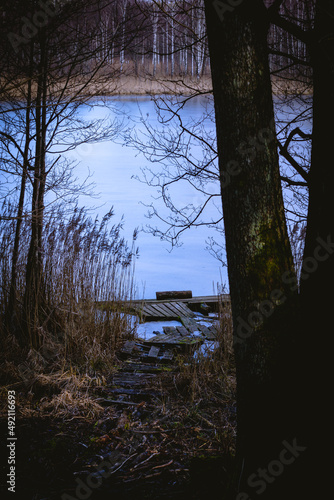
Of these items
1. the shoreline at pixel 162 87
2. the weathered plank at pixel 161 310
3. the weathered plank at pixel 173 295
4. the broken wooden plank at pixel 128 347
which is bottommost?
the broken wooden plank at pixel 128 347

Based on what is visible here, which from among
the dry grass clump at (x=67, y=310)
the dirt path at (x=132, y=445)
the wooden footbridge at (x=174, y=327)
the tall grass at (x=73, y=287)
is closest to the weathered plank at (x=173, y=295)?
the wooden footbridge at (x=174, y=327)

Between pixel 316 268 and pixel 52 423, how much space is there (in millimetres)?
2204

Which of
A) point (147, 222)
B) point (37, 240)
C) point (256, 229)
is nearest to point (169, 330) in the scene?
point (37, 240)

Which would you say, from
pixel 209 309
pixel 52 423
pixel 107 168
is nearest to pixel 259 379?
pixel 52 423

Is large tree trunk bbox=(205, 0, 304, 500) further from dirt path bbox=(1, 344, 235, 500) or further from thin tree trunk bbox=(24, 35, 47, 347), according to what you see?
thin tree trunk bbox=(24, 35, 47, 347)

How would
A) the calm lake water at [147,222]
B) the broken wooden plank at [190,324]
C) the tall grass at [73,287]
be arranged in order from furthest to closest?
1. the calm lake water at [147,222]
2. the broken wooden plank at [190,324]
3. the tall grass at [73,287]

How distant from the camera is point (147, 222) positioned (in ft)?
59.6

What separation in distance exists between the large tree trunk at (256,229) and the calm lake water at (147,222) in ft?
7.51

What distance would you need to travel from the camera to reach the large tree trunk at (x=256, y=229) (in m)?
2.16

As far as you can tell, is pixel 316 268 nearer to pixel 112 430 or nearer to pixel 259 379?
pixel 259 379

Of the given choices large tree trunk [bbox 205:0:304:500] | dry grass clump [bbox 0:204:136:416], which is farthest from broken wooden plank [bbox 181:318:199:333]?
large tree trunk [bbox 205:0:304:500]

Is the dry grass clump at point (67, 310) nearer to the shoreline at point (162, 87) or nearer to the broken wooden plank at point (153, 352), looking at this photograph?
the broken wooden plank at point (153, 352)

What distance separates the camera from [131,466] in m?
2.93

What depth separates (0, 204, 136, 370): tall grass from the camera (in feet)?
15.0
